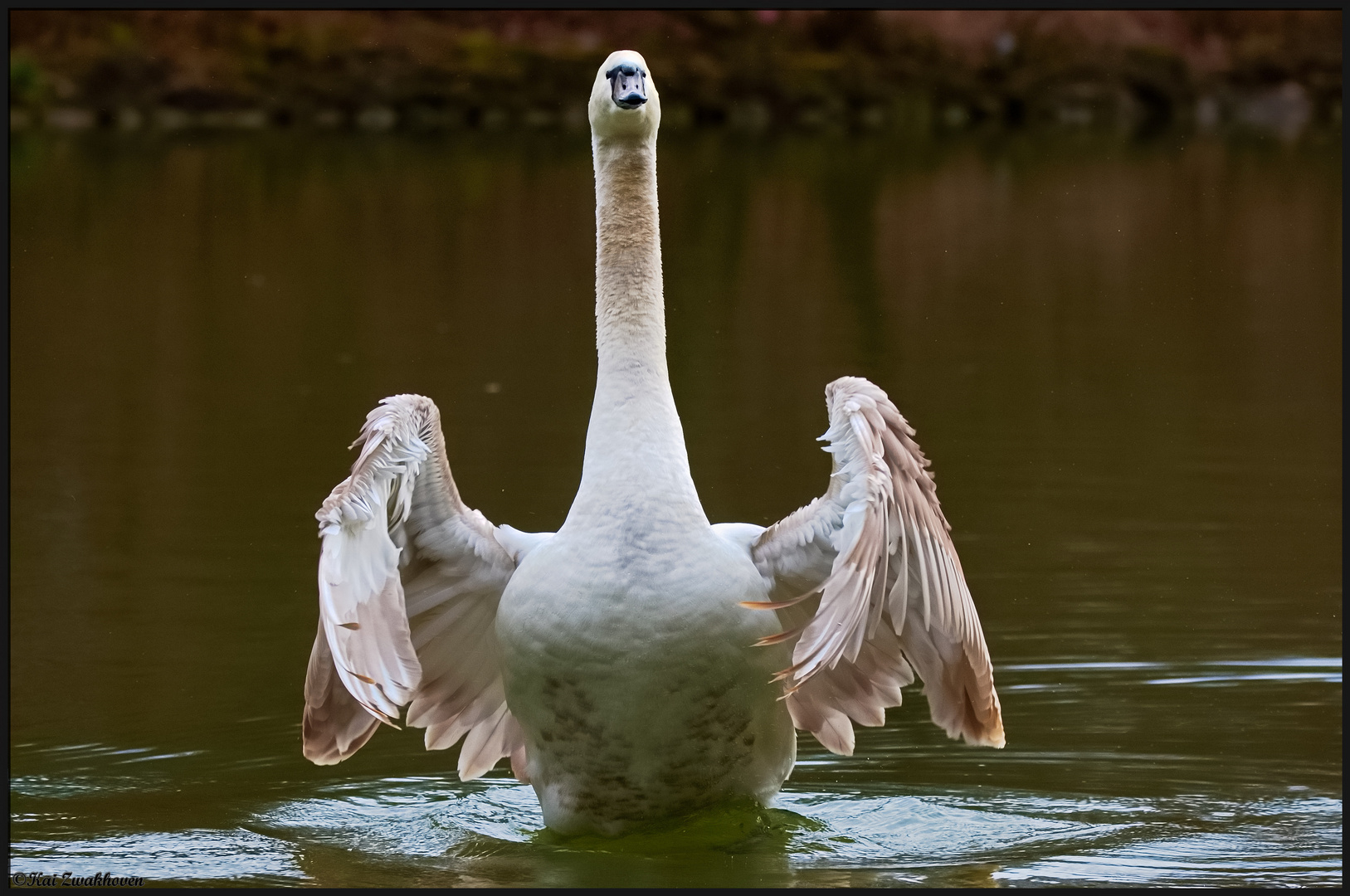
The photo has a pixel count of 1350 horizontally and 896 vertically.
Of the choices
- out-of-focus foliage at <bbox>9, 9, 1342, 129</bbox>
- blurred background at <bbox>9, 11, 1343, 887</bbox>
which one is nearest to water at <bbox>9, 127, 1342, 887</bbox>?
blurred background at <bbox>9, 11, 1343, 887</bbox>

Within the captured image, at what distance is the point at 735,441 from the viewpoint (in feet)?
43.8

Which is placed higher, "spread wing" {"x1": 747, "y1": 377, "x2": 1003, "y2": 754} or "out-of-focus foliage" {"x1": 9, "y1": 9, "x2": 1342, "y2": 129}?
"out-of-focus foliage" {"x1": 9, "y1": 9, "x2": 1342, "y2": 129}

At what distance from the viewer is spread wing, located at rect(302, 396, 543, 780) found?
580 centimetres

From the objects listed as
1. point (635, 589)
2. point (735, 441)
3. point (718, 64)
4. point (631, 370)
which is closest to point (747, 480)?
point (735, 441)

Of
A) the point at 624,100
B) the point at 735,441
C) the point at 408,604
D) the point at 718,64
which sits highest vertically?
the point at 718,64

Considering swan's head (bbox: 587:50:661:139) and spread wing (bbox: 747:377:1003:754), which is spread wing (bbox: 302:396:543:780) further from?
swan's head (bbox: 587:50:661:139)

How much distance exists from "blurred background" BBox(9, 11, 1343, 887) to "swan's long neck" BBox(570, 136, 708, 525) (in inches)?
49.1

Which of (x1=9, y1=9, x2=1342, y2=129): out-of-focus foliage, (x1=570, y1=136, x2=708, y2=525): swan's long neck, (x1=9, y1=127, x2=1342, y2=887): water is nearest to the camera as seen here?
(x1=570, y1=136, x2=708, y2=525): swan's long neck

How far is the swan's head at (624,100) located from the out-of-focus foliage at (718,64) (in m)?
36.7

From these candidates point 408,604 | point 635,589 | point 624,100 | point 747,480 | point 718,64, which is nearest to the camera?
point 635,589

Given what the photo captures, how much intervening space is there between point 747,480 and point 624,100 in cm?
583

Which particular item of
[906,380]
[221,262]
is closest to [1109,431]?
[906,380]

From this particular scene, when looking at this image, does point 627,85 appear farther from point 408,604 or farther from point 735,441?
point 735,441

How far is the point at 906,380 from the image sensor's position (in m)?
15.6
